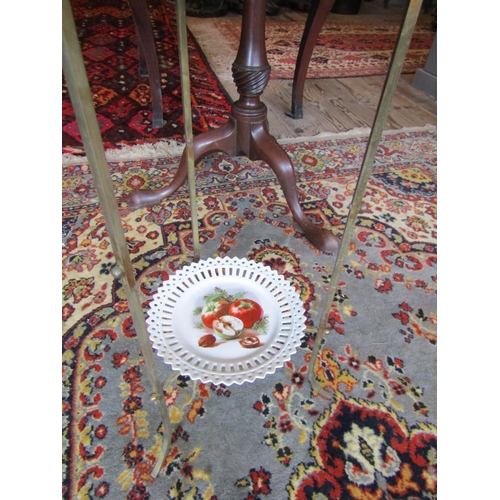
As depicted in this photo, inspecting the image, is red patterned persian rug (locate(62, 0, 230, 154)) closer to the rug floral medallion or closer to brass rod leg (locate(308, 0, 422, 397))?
the rug floral medallion

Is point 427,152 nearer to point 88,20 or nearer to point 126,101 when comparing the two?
point 126,101

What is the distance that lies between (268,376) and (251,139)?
545 mm

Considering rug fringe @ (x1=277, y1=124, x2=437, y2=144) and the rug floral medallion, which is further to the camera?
rug fringe @ (x1=277, y1=124, x2=437, y2=144)

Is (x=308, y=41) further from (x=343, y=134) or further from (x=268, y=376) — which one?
(x=268, y=376)

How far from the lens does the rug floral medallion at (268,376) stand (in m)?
0.53

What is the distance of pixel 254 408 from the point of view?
1.97ft

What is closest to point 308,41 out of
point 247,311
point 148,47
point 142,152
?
point 148,47

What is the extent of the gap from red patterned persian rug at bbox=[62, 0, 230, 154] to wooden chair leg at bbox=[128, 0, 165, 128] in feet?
0.17

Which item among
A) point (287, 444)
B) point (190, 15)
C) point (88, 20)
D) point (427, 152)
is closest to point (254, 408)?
point (287, 444)

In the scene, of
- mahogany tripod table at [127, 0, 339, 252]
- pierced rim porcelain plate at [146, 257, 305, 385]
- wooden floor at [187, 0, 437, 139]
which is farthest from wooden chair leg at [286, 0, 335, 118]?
pierced rim porcelain plate at [146, 257, 305, 385]

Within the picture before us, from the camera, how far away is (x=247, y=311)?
60 centimetres

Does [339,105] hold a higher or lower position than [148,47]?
lower

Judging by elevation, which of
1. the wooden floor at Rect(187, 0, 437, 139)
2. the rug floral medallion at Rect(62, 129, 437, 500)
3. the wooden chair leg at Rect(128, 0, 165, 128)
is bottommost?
the rug floral medallion at Rect(62, 129, 437, 500)

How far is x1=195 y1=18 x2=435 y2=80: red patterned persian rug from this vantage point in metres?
1.80
